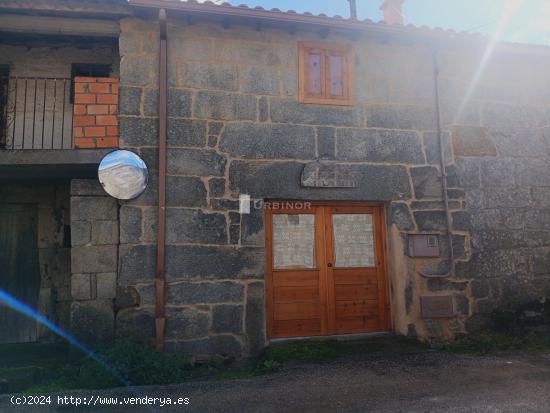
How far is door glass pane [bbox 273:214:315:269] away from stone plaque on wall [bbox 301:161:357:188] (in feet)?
1.55

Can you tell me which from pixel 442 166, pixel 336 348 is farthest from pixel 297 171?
pixel 336 348

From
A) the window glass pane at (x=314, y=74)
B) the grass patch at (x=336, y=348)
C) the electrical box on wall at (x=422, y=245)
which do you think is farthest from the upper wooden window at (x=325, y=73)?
the grass patch at (x=336, y=348)

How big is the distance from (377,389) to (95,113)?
4264 mm

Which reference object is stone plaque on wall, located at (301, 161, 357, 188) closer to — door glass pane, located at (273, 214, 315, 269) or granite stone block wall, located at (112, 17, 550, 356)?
granite stone block wall, located at (112, 17, 550, 356)

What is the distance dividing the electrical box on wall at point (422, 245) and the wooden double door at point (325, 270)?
362mm

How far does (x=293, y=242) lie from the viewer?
18.3 ft

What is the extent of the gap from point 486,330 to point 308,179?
3.06 m

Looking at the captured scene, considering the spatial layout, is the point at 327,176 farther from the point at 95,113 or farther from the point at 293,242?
the point at 95,113

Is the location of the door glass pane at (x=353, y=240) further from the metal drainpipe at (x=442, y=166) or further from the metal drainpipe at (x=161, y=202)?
the metal drainpipe at (x=161, y=202)

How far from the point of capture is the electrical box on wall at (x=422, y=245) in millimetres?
5652

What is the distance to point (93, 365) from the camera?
4.38 m

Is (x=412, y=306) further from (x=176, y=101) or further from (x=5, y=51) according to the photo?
(x=5, y=51)

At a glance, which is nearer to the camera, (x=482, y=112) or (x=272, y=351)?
(x=272, y=351)

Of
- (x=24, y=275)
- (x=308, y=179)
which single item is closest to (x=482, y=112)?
(x=308, y=179)
